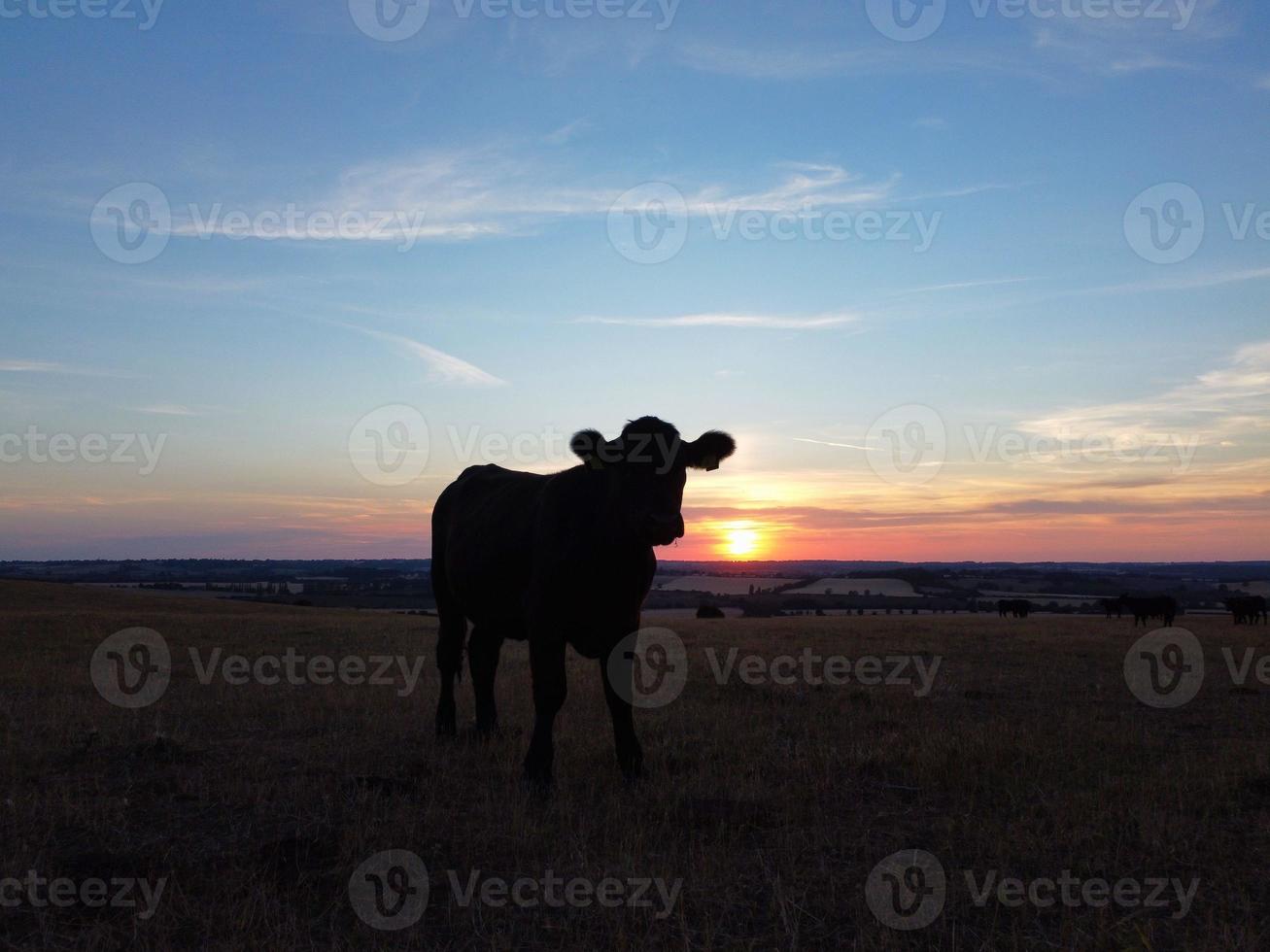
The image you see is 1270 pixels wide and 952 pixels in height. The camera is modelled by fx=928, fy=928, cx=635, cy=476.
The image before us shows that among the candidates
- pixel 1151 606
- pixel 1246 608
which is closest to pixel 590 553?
pixel 1246 608

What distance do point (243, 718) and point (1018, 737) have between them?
8648mm

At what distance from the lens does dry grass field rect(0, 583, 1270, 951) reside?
497 cm

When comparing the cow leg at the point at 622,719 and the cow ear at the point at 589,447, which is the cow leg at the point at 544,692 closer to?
the cow leg at the point at 622,719

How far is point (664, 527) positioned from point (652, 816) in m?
2.13

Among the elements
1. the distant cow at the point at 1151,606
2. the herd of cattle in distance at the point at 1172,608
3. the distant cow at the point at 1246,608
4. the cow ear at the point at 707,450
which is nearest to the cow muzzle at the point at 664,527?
the cow ear at the point at 707,450

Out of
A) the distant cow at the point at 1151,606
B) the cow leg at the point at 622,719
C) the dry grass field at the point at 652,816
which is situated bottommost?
the distant cow at the point at 1151,606

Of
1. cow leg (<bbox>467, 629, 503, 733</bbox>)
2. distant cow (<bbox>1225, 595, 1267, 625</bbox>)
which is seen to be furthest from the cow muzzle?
distant cow (<bbox>1225, 595, 1267, 625</bbox>)

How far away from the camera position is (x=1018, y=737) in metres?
9.63

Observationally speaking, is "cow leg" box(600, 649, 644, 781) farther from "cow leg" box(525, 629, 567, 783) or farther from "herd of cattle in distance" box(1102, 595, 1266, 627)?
"herd of cattle in distance" box(1102, 595, 1266, 627)

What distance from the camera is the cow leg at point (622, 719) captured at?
8.10 meters

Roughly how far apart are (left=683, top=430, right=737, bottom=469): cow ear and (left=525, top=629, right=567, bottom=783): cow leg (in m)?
1.96

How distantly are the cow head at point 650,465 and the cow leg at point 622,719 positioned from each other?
4.19ft

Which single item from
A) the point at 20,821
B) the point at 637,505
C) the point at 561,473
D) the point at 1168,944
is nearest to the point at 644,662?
the point at 561,473

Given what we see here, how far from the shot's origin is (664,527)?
23.3 ft
